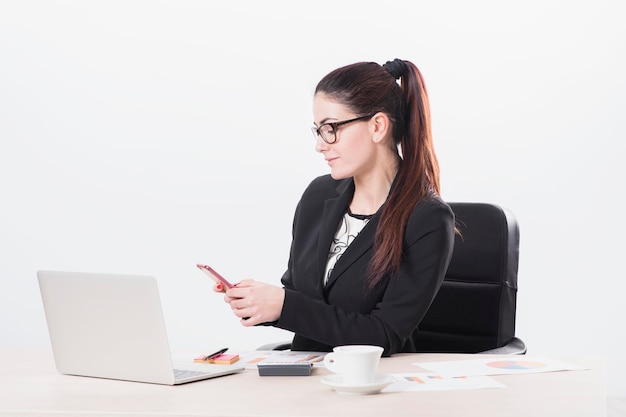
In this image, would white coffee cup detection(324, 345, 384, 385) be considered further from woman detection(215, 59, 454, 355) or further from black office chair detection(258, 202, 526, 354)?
black office chair detection(258, 202, 526, 354)

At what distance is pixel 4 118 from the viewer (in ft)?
17.2

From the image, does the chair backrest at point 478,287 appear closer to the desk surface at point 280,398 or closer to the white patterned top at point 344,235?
the white patterned top at point 344,235

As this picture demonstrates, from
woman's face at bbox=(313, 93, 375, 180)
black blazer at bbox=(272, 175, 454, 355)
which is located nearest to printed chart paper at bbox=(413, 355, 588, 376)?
black blazer at bbox=(272, 175, 454, 355)

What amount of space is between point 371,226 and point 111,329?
0.87 meters

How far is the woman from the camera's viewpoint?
2268 mm

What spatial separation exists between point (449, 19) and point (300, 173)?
3.89 feet

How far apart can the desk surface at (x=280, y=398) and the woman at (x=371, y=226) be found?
30cm

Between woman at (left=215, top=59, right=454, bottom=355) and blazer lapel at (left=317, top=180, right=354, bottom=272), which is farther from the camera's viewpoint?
blazer lapel at (left=317, top=180, right=354, bottom=272)

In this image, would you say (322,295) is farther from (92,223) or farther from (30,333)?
(30,333)

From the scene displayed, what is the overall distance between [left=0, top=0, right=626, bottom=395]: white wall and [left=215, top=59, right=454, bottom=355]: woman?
2.25m

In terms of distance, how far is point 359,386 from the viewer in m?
1.68

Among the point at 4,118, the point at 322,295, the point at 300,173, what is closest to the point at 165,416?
the point at 322,295

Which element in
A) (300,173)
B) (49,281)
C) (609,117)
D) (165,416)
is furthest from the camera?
(300,173)

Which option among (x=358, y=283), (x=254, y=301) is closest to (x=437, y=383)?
(x=254, y=301)
